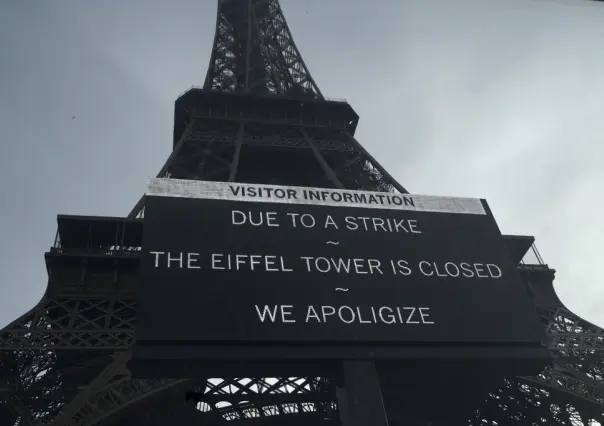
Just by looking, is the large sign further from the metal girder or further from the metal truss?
the metal truss

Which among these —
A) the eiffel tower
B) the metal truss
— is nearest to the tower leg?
the eiffel tower

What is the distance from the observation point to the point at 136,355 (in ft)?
30.4

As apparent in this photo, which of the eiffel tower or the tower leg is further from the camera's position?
the eiffel tower

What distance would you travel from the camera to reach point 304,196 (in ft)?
42.5

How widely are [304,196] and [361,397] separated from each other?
16.4ft

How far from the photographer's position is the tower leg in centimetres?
899

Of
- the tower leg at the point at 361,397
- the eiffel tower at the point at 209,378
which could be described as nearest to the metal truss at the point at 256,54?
the eiffel tower at the point at 209,378

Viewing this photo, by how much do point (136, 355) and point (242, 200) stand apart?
4.34 m

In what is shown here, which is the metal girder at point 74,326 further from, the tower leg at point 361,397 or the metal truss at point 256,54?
the metal truss at point 256,54

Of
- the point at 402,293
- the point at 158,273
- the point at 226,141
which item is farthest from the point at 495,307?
the point at 226,141

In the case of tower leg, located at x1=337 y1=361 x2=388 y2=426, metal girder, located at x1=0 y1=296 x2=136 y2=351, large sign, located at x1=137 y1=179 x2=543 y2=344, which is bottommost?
tower leg, located at x1=337 y1=361 x2=388 y2=426

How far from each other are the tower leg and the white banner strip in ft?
13.7

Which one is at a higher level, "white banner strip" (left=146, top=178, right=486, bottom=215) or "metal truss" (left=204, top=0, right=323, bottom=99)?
"metal truss" (left=204, top=0, right=323, bottom=99)

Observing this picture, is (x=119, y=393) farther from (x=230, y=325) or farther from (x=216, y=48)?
(x=216, y=48)
